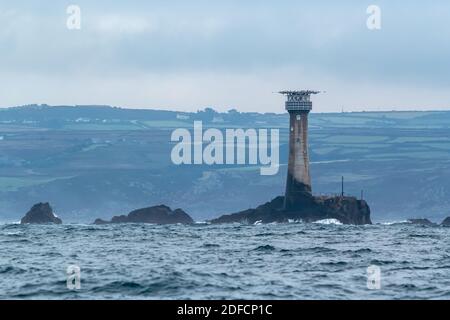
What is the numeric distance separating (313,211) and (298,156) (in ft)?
17.7

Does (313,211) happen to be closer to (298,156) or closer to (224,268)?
(298,156)

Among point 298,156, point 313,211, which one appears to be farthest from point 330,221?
point 298,156

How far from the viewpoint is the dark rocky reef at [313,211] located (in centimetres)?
12594

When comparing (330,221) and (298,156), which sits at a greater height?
(298,156)

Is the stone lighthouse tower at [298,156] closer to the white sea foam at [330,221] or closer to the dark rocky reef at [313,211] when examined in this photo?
the dark rocky reef at [313,211]

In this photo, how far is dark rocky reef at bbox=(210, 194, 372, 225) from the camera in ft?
413

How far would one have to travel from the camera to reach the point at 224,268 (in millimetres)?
51562

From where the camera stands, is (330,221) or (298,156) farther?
(298,156)
